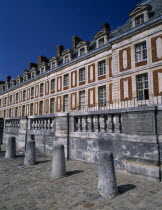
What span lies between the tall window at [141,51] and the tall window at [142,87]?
1590 mm

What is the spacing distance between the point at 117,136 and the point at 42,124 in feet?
15.2

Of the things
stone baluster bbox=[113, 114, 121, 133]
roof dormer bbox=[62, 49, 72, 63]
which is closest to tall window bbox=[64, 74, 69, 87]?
roof dormer bbox=[62, 49, 72, 63]

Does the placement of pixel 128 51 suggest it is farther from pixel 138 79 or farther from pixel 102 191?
pixel 102 191

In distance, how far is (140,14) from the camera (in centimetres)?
1510

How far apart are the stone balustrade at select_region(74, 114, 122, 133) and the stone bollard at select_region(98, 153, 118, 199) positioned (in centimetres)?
178

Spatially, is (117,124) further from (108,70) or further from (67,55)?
(67,55)

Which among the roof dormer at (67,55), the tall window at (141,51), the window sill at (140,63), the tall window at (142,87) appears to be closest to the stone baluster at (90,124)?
the tall window at (142,87)

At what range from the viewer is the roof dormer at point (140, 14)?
14664mm

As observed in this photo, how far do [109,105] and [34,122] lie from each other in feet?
29.0

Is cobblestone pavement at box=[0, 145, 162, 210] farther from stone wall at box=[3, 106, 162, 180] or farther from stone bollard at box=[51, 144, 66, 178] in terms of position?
stone wall at box=[3, 106, 162, 180]

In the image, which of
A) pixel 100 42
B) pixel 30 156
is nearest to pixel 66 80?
pixel 100 42

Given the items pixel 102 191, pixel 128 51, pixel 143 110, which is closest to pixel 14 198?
pixel 102 191

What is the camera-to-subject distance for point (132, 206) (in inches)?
115

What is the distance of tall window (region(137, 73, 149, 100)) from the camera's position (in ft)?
46.9
